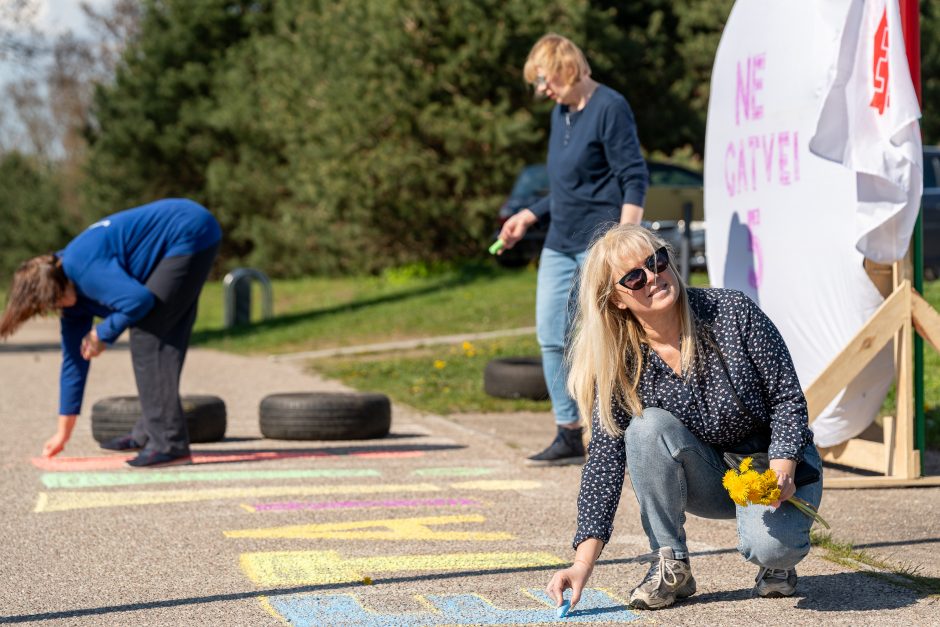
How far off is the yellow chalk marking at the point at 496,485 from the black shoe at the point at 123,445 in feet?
7.10

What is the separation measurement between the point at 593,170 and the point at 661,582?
3089mm

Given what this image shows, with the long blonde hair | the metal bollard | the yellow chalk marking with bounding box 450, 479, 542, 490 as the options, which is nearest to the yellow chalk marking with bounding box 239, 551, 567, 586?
the long blonde hair

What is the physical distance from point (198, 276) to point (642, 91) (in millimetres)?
21090

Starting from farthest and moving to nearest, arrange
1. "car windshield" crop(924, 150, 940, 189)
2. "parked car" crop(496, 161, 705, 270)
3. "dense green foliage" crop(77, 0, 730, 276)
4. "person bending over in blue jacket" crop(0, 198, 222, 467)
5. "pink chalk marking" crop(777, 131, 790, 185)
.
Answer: "dense green foliage" crop(77, 0, 730, 276), "parked car" crop(496, 161, 705, 270), "car windshield" crop(924, 150, 940, 189), "person bending over in blue jacket" crop(0, 198, 222, 467), "pink chalk marking" crop(777, 131, 790, 185)

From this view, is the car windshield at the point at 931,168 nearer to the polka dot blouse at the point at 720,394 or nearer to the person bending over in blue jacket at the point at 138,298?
the person bending over in blue jacket at the point at 138,298

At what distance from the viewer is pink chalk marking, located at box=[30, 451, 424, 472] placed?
710cm

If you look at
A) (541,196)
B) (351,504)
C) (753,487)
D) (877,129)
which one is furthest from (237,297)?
(753,487)

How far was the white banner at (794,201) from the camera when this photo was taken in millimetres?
5973

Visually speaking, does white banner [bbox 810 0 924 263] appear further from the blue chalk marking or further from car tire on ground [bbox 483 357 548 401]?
car tire on ground [bbox 483 357 548 401]

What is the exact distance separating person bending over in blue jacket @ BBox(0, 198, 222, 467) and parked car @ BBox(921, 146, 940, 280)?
10.7 metres

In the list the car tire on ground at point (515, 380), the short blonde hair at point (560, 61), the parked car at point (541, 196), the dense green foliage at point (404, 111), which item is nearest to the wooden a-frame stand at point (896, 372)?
the short blonde hair at point (560, 61)

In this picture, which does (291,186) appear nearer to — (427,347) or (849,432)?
(427,347)

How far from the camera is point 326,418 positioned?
26.4ft

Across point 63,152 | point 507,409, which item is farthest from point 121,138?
point 507,409
